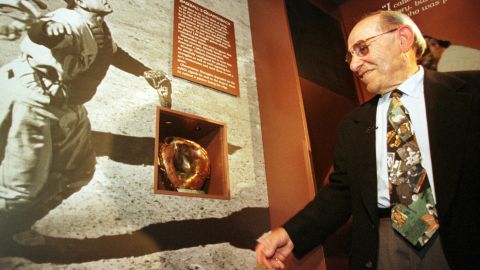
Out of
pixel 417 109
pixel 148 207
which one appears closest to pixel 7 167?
pixel 148 207

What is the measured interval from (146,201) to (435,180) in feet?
3.73

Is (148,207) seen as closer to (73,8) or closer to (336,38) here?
(73,8)

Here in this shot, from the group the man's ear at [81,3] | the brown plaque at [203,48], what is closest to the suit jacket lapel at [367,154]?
the brown plaque at [203,48]

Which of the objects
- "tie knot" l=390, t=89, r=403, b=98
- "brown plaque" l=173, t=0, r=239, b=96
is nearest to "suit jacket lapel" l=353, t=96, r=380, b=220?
"tie knot" l=390, t=89, r=403, b=98

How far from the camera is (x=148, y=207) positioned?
1.37m

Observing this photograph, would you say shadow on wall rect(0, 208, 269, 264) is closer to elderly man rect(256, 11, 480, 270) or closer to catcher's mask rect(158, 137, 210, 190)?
catcher's mask rect(158, 137, 210, 190)

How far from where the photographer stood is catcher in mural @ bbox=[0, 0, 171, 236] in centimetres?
111

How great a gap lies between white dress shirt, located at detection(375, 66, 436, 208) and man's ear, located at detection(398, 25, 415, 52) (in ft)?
0.53

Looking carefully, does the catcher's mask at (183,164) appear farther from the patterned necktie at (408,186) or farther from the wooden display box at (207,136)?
the patterned necktie at (408,186)

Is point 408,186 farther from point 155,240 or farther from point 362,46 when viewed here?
point 155,240

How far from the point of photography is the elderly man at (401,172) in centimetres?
93

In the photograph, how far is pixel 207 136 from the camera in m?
1.82

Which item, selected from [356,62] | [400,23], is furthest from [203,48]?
[400,23]

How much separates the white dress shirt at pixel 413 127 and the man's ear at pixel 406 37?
0.53ft
